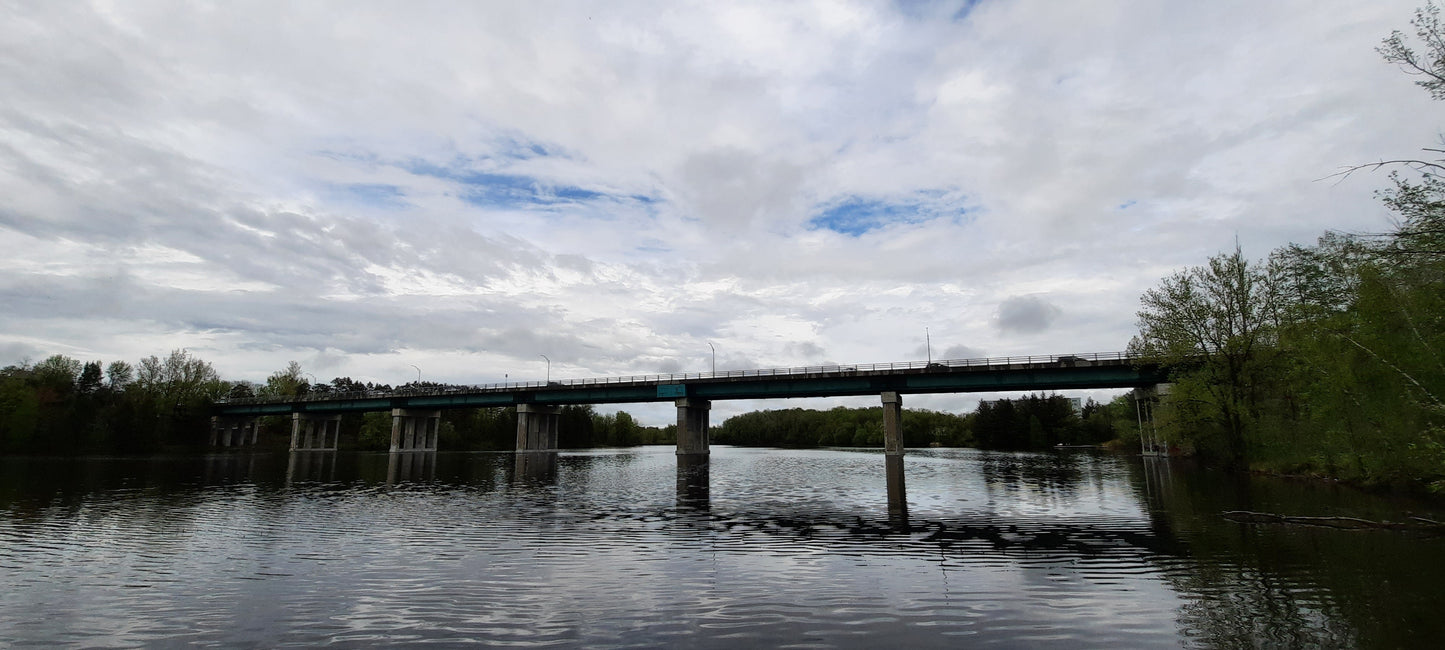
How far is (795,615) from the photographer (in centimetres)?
1263

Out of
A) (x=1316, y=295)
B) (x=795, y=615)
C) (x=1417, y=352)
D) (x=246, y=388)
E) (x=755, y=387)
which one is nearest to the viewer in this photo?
(x=795, y=615)

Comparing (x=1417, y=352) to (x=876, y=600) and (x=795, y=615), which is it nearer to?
(x=876, y=600)

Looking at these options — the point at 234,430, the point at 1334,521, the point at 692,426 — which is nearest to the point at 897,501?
the point at 1334,521

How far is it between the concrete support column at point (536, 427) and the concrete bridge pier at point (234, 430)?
7470cm

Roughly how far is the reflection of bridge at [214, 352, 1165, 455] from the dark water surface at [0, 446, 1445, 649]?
166 ft

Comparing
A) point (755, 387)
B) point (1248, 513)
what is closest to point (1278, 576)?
point (1248, 513)

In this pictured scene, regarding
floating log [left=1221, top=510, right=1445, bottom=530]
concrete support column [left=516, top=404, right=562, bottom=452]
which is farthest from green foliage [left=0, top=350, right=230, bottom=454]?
floating log [left=1221, top=510, right=1445, bottom=530]

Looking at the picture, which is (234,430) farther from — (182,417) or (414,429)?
(414,429)

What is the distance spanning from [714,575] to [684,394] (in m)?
87.9

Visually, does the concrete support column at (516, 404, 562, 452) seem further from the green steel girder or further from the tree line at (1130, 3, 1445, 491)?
the tree line at (1130, 3, 1445, 491)

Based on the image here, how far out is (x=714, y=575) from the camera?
642 inches

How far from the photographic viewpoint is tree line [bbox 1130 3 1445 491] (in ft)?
56.9

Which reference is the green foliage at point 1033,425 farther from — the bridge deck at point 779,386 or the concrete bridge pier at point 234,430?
the concrete bridge pier at point 234,430

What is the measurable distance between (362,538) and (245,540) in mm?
3509
